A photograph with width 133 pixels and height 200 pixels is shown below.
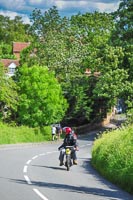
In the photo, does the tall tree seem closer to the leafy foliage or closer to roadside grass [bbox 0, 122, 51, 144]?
the leafy foliage

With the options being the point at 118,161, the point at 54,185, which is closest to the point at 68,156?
the point at 118,161

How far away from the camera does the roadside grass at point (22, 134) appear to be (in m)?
49.5

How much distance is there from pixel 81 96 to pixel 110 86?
11.3m

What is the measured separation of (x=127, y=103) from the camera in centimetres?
5206

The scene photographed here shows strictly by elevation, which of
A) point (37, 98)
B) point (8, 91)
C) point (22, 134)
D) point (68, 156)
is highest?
point (8, 91)

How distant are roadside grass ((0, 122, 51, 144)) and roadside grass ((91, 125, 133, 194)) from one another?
24699 mm

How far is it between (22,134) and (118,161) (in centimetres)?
3338

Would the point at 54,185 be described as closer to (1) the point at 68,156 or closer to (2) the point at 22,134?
(1) the point at 68,156

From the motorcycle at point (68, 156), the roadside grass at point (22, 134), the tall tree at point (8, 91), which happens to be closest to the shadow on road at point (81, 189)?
the motorcycle at point (68, 156)

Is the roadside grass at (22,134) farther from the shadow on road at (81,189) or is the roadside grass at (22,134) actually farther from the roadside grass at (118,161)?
the shadow on road at (81,189)

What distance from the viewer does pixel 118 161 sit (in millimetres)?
20141

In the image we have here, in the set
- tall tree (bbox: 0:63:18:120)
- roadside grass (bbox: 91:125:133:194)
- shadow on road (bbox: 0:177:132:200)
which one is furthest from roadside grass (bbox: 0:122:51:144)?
shadow on road (bbox: 0:177:132:200)

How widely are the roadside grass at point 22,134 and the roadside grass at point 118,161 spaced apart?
81.0 ft

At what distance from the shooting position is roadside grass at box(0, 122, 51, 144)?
162 ft
